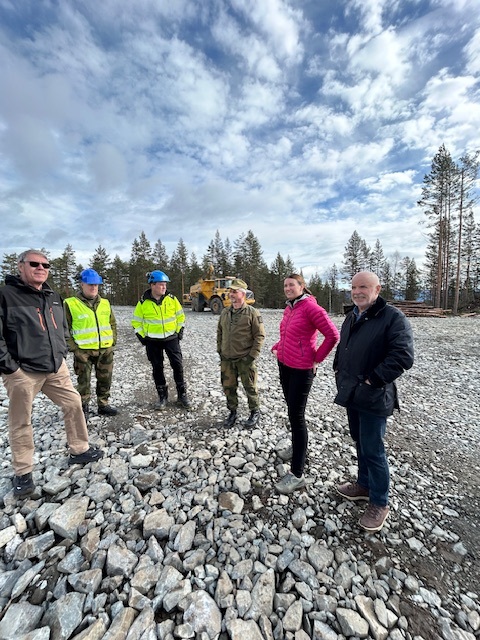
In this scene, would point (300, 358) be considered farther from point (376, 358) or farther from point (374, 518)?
point (374, 518)

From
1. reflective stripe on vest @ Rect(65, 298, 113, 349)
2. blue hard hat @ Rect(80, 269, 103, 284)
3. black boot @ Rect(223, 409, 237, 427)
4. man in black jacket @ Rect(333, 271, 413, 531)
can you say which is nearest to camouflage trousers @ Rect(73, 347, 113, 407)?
reflective stripe on vest @ Rect(65, 298, 113, 349)

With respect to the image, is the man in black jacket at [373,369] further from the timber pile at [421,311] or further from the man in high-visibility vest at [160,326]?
the timber pile at [421,311]

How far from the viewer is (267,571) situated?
220cm

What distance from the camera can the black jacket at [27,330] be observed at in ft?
9.47

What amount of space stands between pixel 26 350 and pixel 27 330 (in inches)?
8.4

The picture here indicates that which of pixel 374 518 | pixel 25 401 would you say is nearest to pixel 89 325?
pixel 25 401

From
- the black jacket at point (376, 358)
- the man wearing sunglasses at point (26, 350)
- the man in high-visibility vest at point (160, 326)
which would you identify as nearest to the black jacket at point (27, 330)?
the man wearing sunglasses at point (26, 350)

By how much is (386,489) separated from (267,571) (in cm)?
129

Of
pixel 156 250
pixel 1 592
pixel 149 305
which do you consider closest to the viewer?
pixel 1 592

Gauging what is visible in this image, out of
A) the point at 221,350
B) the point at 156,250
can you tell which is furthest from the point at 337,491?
the point at 156,250

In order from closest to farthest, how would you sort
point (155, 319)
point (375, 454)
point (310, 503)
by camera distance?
point (375, 454)
point (310, 503)
point (155, 319)

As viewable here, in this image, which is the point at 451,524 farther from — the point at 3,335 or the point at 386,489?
the point at 3,335

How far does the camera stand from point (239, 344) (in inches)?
169

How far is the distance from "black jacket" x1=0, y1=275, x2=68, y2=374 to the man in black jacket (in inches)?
125
